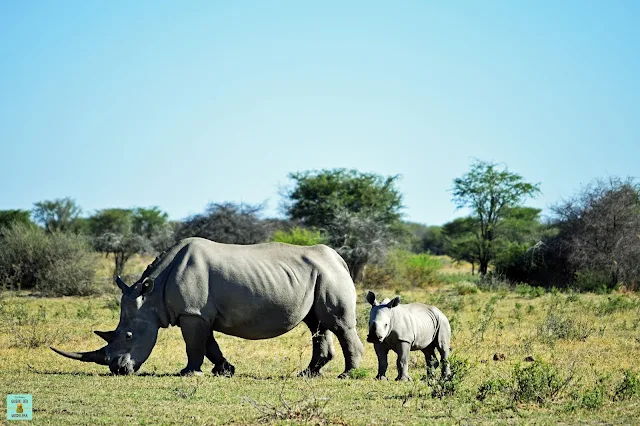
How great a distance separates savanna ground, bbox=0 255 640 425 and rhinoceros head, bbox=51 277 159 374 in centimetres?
27

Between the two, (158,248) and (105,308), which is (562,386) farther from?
(158,248)

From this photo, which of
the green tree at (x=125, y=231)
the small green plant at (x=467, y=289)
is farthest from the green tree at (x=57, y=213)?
the small green plant at (x=467, y=289)

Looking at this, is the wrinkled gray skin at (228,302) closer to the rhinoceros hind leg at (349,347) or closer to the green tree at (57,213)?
the rhinoceros hind leg at (349,347)

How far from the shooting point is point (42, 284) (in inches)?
1044

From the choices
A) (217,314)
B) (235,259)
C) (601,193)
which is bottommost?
(217,314)

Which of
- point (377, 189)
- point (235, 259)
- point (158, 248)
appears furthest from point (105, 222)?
point (235, 259)

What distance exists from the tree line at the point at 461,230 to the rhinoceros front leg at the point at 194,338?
670 inches

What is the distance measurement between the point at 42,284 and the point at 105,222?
21.0m

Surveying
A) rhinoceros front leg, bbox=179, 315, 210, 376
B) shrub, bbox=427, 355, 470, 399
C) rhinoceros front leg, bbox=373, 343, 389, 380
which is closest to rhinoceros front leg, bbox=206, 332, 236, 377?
rhinoceros front leg, bbox=179, 315, 210, 376

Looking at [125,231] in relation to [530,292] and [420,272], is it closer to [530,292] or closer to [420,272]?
[420,272]

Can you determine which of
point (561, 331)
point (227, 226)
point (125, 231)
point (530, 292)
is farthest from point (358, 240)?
point (561, 331)

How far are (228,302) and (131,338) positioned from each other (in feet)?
4.49

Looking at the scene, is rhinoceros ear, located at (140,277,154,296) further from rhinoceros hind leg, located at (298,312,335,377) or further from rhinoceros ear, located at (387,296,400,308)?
rhinoceros ear, located at (387,296,400,308)

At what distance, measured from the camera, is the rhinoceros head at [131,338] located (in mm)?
11500
